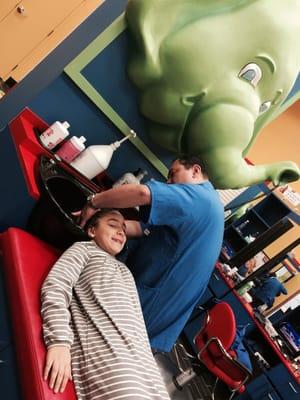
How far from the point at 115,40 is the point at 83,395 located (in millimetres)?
1164

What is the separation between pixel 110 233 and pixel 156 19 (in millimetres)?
772

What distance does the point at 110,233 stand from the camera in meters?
1.17

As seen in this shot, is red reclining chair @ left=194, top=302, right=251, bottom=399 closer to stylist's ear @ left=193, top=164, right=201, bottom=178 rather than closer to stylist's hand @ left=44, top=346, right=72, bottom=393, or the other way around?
stylist's ear @ left=193, top=164, right=201, bottom=178

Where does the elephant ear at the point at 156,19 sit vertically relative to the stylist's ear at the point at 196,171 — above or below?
above

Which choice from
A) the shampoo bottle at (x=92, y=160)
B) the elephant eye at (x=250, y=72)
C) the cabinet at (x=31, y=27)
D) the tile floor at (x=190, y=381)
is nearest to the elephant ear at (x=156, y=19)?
the elephant eye at (x=250, y=72)

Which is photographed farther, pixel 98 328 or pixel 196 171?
pixel 196 171

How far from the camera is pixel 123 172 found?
1673mm

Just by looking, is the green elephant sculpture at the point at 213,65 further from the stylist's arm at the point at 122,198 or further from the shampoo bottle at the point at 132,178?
the stylist's arm at the point at 122,198

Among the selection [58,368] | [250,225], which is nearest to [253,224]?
[250,225]

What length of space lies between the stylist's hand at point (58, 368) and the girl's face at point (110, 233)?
39cm

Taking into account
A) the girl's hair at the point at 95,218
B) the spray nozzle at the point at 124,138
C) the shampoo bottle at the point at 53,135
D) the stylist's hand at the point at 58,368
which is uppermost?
the shampoo bottle at the point at 53,135

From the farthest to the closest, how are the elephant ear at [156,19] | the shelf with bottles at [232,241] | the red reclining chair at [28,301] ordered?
the shelf with bottles at [232,241], the elephant ear at [156,19], the red reclining chair at [28,301]

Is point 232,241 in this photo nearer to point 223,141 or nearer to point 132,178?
point 132,178

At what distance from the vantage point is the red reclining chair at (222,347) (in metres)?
2.18
